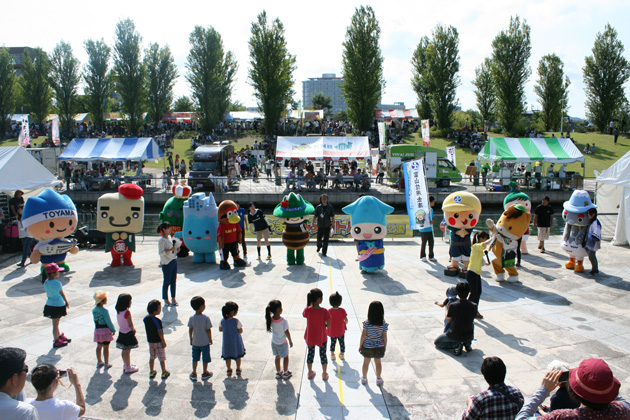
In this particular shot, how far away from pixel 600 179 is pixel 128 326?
1645 centimetres

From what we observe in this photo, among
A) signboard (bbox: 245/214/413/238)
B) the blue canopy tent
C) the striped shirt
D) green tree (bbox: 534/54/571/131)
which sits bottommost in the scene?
signboard (bbox: 245/214/413/238)

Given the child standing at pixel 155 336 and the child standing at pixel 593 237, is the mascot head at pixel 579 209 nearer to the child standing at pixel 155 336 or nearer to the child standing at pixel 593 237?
the child standing at pixel 593 237

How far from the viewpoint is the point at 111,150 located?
30031 mm

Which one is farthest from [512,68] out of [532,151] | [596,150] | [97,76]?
[97,76]

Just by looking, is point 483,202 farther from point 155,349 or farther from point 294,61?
point 294,61

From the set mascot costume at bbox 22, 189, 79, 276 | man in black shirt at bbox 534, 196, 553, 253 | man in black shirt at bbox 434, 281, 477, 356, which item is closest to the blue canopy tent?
mascot costume at bbox 22, 189, 79, 276

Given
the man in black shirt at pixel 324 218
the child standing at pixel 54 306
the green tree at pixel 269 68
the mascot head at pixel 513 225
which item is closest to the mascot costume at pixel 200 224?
the man in black shirt at pixel 324 218

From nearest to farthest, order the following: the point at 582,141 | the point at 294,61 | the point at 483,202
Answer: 1. the point at 483,202
2. the point at 582,141
3. the point at 294,61

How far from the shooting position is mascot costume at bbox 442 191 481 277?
1178cm

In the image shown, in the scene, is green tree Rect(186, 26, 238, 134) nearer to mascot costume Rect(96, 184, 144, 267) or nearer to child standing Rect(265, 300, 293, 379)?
mascot costume Rect(96, 184, 144, 267)

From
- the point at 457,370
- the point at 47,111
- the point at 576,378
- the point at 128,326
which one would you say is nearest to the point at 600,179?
the point at 457,370

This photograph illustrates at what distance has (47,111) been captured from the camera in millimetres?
57750

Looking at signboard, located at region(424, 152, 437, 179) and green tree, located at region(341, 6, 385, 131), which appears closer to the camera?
signboard, located at region(424, 152, 437, 179)

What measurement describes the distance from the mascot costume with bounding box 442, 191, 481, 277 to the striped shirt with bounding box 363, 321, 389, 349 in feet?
20.1
